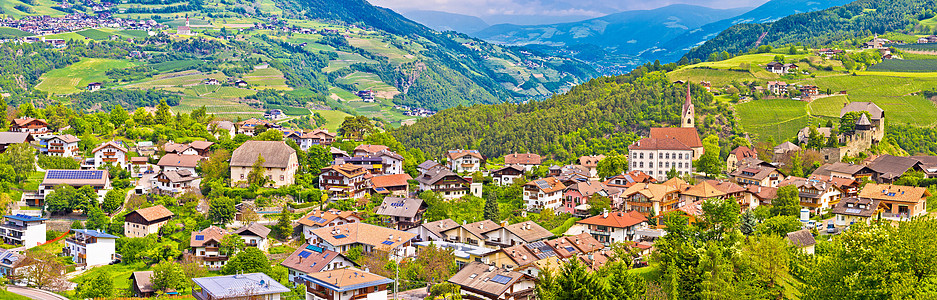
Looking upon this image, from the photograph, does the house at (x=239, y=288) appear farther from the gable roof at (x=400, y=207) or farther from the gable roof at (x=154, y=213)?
the gable roof at (x=400, y=207)

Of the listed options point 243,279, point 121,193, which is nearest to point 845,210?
point 243,279

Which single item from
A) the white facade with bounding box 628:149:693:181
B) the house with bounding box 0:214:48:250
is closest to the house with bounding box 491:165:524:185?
the white facade with bounding box 628:149:693:181

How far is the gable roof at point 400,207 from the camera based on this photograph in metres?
61.5

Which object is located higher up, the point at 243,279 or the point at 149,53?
the point at 149,53

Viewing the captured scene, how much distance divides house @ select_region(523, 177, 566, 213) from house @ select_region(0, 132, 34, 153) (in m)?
45.3

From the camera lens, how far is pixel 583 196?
6500cm

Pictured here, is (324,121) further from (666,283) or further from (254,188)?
(666,283)

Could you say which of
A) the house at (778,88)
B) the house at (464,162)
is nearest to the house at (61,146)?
the house at (464,162)

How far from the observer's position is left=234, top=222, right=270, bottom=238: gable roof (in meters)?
56.2

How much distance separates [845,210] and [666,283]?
23993 mm

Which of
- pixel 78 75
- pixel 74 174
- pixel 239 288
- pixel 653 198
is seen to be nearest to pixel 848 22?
pixel 653 198

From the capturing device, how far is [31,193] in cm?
6350

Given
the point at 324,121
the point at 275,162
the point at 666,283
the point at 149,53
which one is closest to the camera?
the point at 666,283

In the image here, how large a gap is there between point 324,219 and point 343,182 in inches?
340
